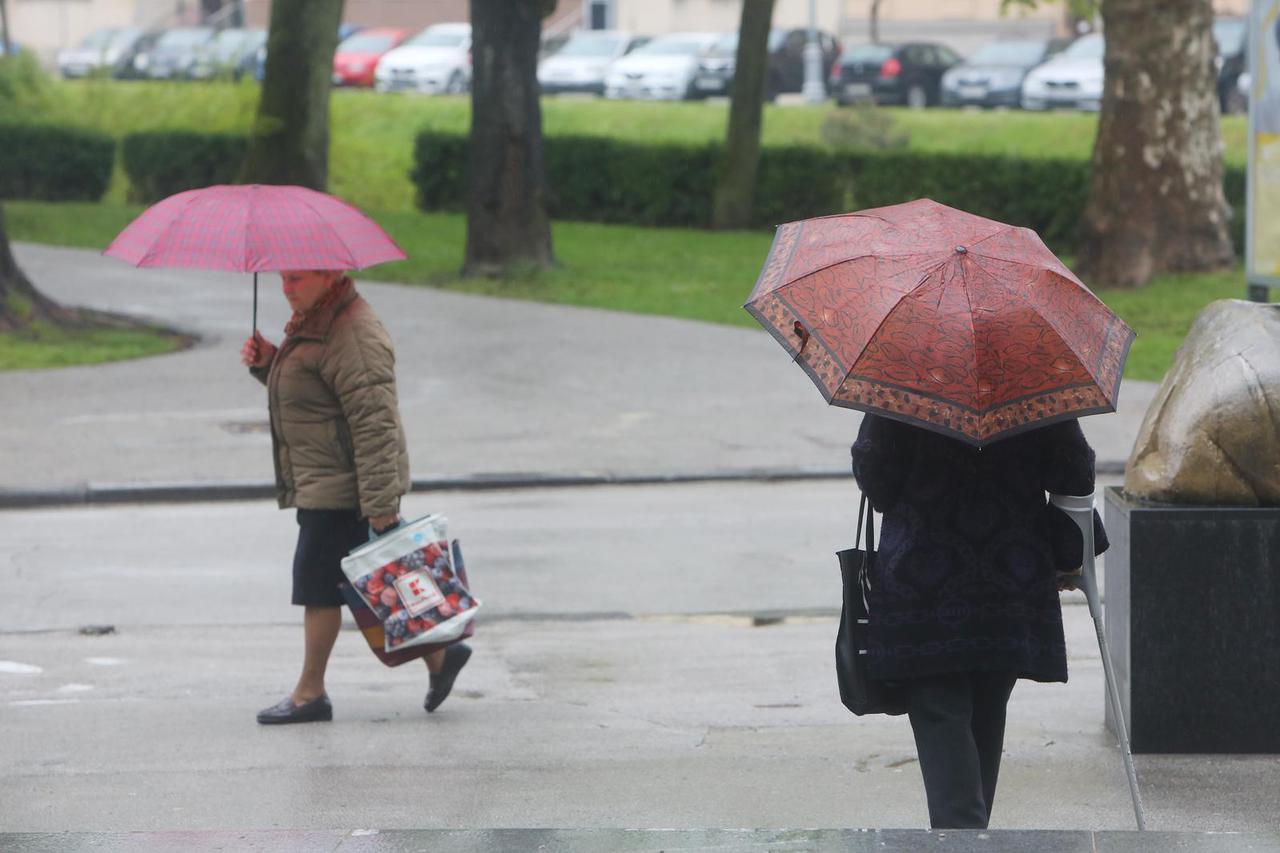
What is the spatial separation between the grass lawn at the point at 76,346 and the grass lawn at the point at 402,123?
12638mm

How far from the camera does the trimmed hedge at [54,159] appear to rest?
97.1ft

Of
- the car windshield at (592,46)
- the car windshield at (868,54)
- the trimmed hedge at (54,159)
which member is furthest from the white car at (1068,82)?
the trimmed hedge at (54,159)

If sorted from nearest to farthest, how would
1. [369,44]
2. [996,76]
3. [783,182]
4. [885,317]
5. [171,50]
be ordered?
[885,317] < [783,182] < [996,76] < [369,44] < [171,50]

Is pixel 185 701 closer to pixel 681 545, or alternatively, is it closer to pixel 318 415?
pixel 318 415

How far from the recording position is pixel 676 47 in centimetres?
4259

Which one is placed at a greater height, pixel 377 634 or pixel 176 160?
pixel 176 160

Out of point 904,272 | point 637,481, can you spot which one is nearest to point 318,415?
point 904,272

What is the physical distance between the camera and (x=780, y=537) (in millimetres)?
9609

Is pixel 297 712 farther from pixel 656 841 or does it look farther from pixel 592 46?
pixel 592 46

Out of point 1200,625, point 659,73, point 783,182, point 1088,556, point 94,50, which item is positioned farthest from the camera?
point 94,50

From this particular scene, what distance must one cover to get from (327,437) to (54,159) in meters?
25.4

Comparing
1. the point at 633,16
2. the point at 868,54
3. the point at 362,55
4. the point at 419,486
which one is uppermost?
the point at 633,16

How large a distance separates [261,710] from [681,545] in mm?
3336

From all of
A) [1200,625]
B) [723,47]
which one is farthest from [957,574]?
[723,47]
